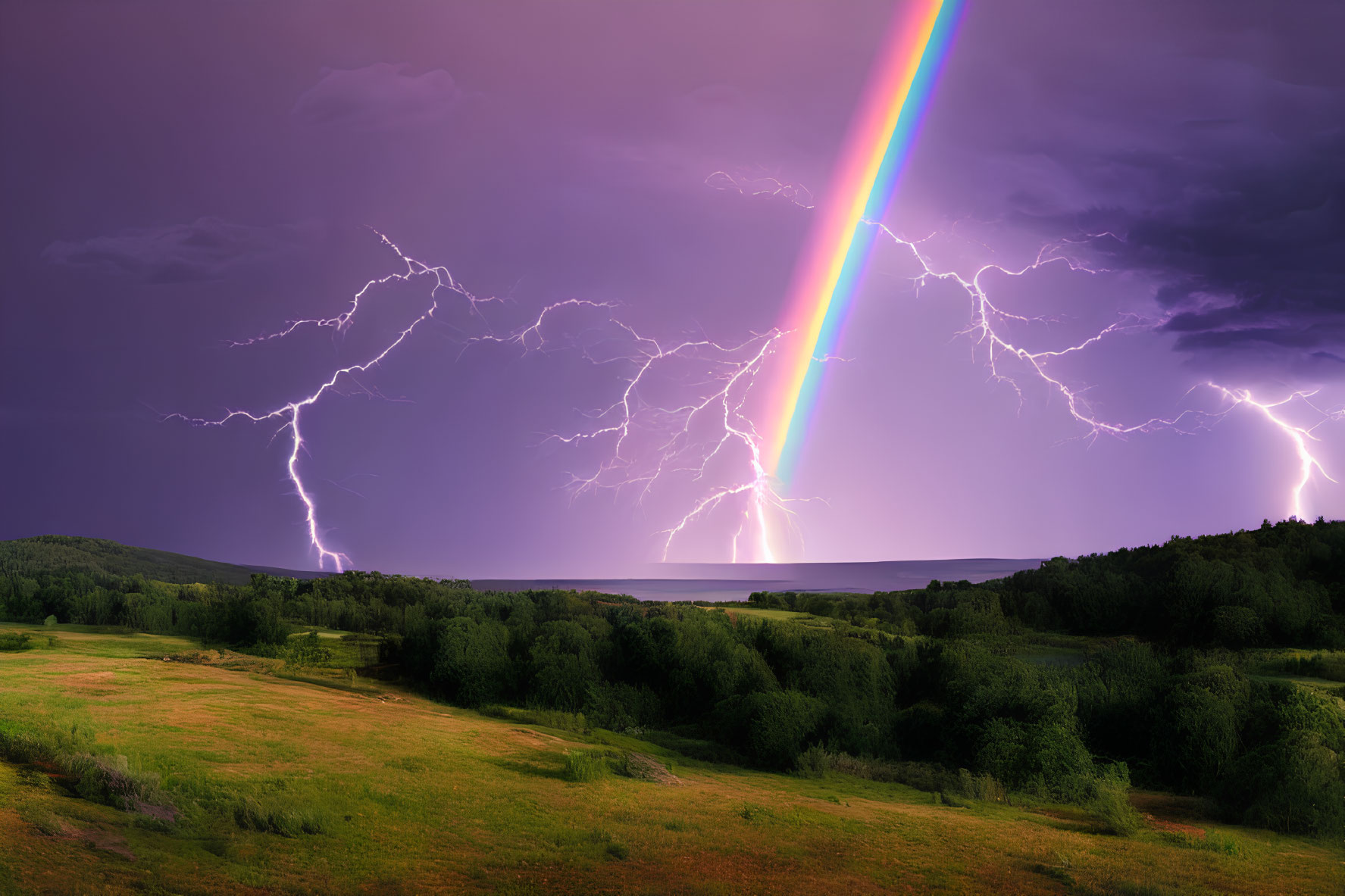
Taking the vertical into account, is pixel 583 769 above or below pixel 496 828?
below

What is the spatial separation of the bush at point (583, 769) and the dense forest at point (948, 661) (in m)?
7.57

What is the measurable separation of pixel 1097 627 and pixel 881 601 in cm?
1669

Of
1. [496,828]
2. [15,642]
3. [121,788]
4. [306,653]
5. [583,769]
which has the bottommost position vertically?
[306,653]

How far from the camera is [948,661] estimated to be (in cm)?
3052

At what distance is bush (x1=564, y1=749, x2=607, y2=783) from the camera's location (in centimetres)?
1712

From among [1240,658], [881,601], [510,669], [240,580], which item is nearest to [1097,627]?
[1240,658]

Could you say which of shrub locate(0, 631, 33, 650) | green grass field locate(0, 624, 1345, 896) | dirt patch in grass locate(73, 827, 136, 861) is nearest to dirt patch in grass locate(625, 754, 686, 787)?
green grass field locate(0, 624, 1345, 896)

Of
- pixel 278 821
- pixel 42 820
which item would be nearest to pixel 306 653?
pixel 278 821

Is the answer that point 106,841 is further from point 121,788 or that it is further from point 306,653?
point 306,653

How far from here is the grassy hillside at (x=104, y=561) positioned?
72.5 m

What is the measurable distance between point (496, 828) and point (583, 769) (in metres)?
4.57

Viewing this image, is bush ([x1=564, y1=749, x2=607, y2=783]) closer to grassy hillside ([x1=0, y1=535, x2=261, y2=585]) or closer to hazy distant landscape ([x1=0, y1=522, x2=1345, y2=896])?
hazy distant landscape ([x1=0, y1=522, x2=1345, y2=896])

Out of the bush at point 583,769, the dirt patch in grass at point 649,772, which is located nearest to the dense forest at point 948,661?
the dirt patch in grass at point 649,772

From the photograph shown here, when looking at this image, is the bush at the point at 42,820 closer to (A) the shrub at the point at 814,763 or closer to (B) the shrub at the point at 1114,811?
(A) the shrub at the point at 814,763
